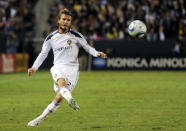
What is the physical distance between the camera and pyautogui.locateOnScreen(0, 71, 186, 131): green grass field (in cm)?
909

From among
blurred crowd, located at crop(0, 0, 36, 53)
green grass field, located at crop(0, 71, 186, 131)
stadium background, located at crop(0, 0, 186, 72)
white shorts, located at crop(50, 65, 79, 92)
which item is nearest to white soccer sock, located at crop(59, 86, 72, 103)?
white shorts, located at crop(50, 65, 79, 92)

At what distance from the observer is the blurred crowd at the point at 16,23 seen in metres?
26.5

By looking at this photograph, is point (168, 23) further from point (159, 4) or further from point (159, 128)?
point (159, 128)

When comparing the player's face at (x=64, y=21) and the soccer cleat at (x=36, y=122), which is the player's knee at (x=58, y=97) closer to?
the soccer cleat at (x=36, y=122)

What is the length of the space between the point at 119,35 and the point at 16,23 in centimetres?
590

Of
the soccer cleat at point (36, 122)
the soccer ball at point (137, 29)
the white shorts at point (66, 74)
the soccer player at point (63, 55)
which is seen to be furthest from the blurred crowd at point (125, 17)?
the soccer cleat at point (36, 122)

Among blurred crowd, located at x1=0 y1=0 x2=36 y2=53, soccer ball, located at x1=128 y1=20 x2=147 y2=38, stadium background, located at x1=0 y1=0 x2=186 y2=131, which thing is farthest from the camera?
blurred crowd, located at x1=0 y1=0 x2=36 y2=53

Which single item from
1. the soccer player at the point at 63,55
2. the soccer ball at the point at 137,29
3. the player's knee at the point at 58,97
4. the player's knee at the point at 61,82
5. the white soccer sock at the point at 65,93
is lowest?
the player's knee at the point at 58,97

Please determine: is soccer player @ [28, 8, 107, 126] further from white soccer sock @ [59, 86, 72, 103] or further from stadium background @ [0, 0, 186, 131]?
stadium background @ [0, 0, 186, 131]

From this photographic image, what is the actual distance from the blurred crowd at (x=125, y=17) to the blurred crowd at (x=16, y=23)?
1.51m

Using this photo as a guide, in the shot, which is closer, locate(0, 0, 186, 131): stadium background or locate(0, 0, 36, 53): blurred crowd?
locate(0, 0, 186, 131): stadium background

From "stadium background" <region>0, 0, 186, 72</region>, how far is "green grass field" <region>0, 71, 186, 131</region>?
6.45 meters

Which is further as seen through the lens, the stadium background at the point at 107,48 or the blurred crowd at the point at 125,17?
the blurred crowd at the point at 125,17

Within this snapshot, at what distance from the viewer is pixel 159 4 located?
2791cm
